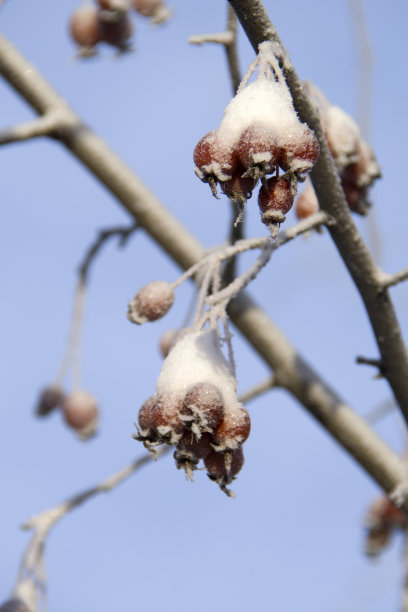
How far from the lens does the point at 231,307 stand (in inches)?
111

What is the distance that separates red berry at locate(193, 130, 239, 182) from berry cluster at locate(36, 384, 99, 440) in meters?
2.26

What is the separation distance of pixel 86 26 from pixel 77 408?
1.62 m

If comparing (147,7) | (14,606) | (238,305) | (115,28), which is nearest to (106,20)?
(115,28)

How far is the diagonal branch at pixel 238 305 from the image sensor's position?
2.70 meters

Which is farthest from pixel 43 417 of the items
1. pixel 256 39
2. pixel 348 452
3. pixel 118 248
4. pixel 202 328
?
pixel 256 39

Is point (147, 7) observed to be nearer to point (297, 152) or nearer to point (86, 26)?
point (86, 26)

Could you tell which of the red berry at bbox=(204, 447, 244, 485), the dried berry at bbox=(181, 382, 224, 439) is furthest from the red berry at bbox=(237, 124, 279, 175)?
the red berry at bbox=(204, 447, 244, 485)

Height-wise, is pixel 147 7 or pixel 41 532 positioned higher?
pixel 147 7

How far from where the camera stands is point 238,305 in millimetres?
2844

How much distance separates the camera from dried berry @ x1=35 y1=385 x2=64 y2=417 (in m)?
3.43

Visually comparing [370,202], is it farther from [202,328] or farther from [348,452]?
[348,452]

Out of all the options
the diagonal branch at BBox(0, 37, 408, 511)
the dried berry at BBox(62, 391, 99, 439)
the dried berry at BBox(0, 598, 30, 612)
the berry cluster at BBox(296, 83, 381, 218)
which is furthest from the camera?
the dried berry at BBox(62, 391, 99, 439)

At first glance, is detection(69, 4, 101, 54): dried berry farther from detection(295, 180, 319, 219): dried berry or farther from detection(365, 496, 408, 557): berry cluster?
detection(365, 496, 408, 557): berry cluster

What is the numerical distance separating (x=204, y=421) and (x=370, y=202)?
966mm
